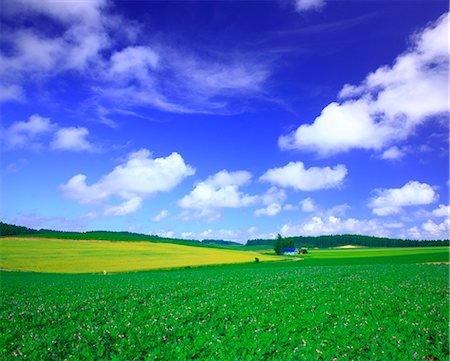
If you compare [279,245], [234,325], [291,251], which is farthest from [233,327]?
[291,251]

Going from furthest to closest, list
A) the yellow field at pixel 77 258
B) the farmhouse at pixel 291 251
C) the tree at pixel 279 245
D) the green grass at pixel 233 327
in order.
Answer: the tree at pixel 279 245, the farmhouse at pixel 291 251, the yellow field at pixel 77 258, the green grass at pixel 233 327

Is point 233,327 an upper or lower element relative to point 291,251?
upper

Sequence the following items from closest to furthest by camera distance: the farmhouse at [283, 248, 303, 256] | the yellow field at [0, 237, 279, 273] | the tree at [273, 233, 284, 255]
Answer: the yellow field at [0, 237, 279, 273], the farmhouse at [283, 248, 303, 256], the tree at [273, 233, 284, 255]

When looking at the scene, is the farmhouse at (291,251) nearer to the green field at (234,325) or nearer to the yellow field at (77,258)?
the yellow field at (77,258)

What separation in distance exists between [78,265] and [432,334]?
5935cm

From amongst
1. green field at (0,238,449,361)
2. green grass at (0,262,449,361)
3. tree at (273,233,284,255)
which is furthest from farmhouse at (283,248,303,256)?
green grass at (0,262,449,361)

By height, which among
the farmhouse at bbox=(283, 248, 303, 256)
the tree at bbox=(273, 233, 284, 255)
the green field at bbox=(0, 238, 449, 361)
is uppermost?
the green field at bbox=(0, 238, 449, 361)

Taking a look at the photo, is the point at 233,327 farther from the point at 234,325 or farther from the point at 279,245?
the point at 279,245

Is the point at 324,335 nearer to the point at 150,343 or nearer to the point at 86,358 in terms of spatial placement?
the point at 150,343

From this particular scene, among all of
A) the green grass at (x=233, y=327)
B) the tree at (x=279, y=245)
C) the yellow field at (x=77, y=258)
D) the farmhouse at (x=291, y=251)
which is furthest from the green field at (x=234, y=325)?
the tree at (x=279, y=245)

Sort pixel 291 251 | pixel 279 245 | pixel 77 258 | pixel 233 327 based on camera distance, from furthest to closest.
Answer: pixel 279 245, pixel 291 251, pixel 77 258, pixel 233 327

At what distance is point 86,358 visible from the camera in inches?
349

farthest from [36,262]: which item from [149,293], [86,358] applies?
[86,358]

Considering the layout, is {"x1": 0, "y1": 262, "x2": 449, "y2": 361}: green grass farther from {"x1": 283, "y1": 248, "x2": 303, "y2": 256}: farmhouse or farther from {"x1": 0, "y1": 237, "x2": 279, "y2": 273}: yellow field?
{"x1": 283, "y1": 248, "x2": 303, "y2": 256}: farmhouse
